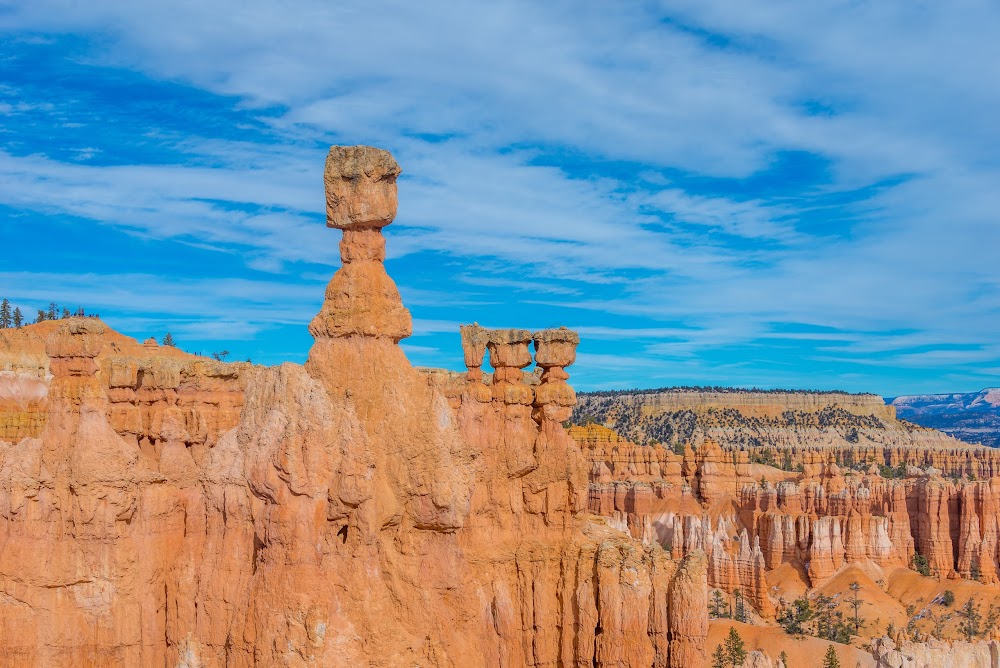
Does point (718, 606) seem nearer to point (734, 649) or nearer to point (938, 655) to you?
point (734, 649)

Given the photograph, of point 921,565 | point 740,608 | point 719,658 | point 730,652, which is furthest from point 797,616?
point 719,658

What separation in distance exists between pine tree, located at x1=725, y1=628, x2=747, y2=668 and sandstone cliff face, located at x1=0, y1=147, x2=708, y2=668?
97.0ft

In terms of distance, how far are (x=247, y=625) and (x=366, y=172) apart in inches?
297

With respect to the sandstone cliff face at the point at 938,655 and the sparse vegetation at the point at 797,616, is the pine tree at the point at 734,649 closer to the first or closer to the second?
the sparse vegetation at the point at 797,616

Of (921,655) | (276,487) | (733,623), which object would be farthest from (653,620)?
(733,623)

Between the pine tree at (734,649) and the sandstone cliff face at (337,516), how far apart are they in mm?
29564

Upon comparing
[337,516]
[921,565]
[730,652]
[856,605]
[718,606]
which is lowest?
[856,605]

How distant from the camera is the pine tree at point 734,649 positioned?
52875mm

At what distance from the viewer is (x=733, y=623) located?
63344 millimetres

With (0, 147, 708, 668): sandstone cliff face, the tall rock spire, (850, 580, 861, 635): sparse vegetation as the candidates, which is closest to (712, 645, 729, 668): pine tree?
(850, 580, 861, 635): sparse vegetation

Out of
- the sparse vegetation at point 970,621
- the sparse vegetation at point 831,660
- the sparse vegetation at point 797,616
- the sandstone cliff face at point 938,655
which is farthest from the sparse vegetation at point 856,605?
the sandstone cliff face at point 938,655

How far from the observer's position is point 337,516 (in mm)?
15453

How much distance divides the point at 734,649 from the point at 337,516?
145 feet

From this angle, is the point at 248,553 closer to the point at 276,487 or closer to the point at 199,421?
the point at 276,487
